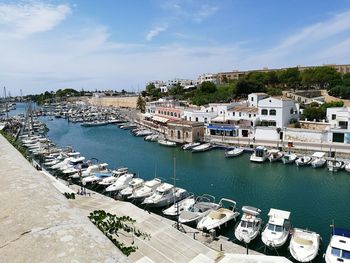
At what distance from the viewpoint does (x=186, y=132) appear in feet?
146

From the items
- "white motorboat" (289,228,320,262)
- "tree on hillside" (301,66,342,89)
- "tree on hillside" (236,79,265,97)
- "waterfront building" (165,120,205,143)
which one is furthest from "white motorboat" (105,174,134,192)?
"tree on hillside" (301,66,342,89)

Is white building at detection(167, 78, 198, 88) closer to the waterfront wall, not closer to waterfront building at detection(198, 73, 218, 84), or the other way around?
waterfront building at detection(198, 73, 218, 84)

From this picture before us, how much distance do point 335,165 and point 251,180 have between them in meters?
8.40

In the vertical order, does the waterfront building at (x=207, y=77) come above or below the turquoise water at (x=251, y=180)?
above

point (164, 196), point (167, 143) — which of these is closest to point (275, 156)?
point (167, 143)

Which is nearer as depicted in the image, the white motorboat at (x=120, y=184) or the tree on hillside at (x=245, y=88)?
the white motorboat at (x=120, y=184)

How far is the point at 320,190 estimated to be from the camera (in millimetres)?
24484

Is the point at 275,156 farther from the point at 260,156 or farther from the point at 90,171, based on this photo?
the point at 90,171

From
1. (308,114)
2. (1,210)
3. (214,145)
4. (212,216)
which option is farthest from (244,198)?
(308,114)

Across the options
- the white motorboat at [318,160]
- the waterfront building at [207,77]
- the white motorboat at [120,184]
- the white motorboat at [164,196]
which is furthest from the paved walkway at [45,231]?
the waterfront building at [207,77]

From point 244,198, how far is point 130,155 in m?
19.2

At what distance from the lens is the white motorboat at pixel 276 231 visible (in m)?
15.1

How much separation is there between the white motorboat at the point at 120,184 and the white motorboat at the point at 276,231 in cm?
1181

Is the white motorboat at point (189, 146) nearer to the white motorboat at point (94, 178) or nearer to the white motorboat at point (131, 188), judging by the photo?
the white motorboat at point (94, 178)
